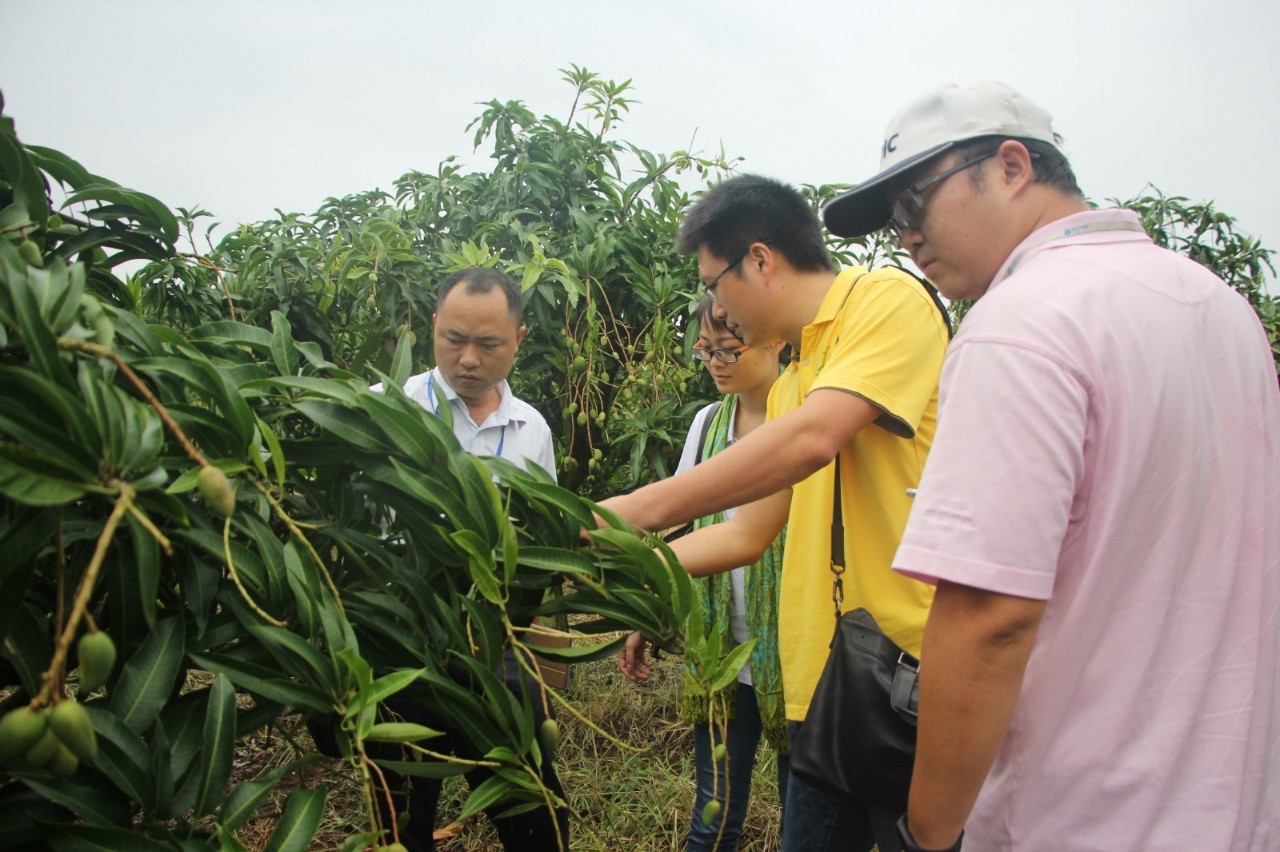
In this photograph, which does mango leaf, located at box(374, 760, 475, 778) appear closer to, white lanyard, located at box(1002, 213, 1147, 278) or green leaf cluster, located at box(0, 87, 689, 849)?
green leaf cluster, located at box(0, 87, 689, 849)

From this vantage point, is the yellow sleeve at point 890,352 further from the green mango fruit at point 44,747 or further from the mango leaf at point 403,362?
the green mango fruit at point 44,747

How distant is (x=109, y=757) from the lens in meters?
0.69

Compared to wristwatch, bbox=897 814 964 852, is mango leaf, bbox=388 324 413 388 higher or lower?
higher

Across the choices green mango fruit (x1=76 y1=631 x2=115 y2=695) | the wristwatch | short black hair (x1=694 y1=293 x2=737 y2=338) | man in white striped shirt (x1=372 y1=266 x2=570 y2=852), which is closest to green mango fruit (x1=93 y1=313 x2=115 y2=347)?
green mango fruit (x1=76 y1=631 x2=115 y2=695)

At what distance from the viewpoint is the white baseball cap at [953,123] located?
109cm

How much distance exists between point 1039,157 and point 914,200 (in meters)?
0.15

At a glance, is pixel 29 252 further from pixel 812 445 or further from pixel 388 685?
pixel 812 445

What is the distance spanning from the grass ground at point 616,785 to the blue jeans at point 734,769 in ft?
1.05

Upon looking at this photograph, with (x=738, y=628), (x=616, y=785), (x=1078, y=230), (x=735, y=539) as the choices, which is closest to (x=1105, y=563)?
(x=1078, y=230)

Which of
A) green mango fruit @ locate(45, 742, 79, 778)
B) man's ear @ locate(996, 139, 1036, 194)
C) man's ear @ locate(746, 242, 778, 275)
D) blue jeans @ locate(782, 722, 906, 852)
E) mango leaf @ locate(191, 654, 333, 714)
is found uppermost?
man's ear @ locate(996, 139, 1036, 194)

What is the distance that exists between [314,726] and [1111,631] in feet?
2.80

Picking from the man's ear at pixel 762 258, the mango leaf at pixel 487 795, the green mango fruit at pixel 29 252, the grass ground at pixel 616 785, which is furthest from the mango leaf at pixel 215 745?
the grass ground at pixel 616 785

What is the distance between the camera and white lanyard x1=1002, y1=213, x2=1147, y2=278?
102cm

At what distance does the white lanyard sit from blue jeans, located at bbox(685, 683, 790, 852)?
54.4 inches
